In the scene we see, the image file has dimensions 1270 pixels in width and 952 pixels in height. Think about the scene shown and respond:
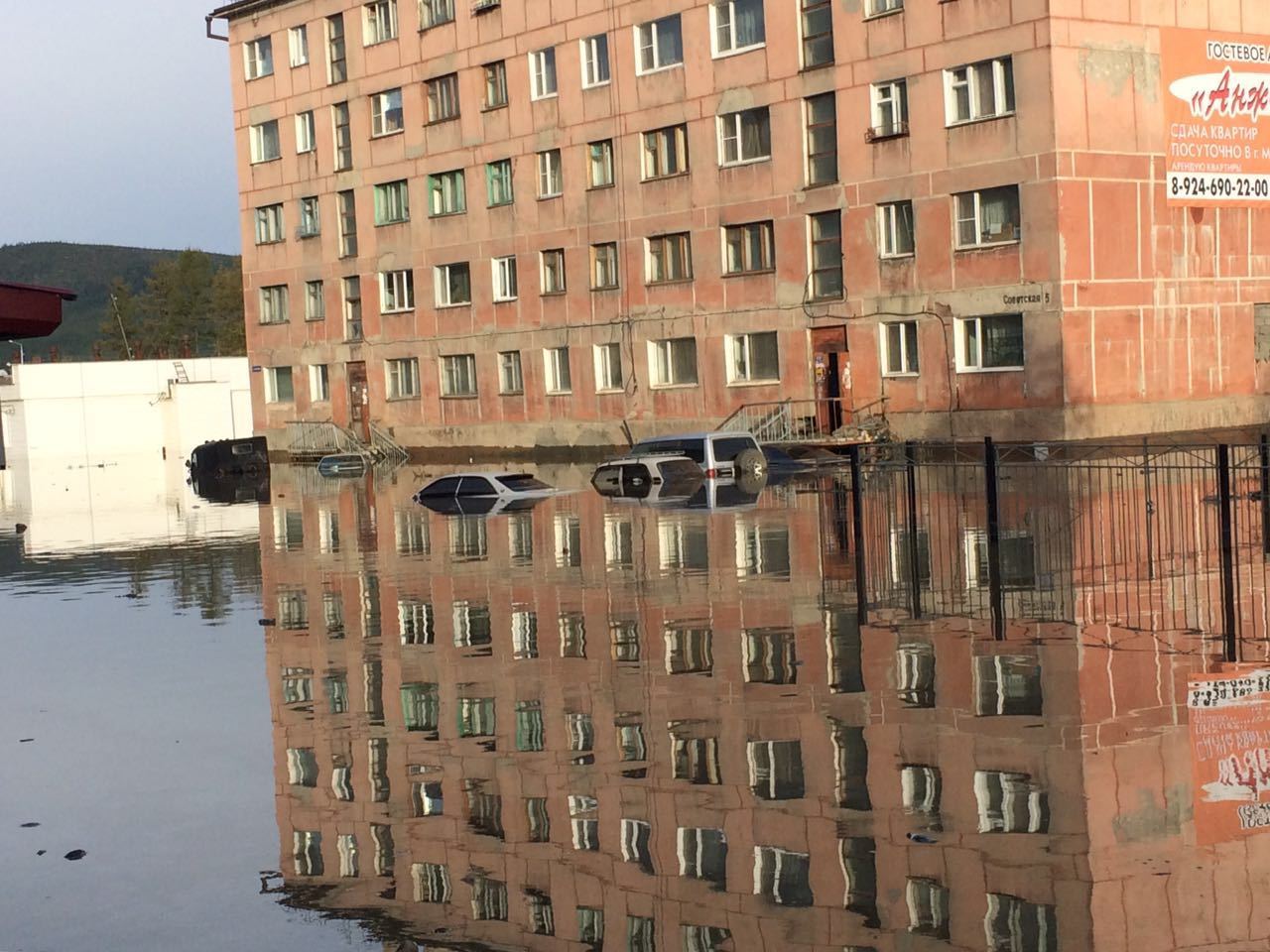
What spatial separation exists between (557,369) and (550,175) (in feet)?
21.9

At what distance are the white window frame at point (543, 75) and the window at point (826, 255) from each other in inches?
495

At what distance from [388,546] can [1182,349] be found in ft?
84.4

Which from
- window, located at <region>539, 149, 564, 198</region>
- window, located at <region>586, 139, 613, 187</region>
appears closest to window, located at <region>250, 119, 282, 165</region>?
window, located at <region>539, 149, 564, 198</region>

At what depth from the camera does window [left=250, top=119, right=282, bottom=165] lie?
73.9 m

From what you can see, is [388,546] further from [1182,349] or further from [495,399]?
[495,399]

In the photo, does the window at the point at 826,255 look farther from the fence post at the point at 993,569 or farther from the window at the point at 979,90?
the fence post at the point at 993,569

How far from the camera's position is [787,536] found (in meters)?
27.6

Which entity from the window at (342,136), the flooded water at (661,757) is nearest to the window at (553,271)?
the window at (342,136)

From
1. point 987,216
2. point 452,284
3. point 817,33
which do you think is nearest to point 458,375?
point 452,284

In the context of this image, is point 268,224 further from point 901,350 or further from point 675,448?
point 675,448

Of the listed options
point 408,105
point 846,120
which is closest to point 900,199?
point 846,120

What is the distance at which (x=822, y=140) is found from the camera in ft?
168

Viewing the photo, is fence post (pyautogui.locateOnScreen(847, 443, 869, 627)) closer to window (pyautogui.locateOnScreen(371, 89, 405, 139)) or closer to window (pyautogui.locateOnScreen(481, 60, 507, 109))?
window (pyautogui.locateOnScreen(481, 60, 507, 109))

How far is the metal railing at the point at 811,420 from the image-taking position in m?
49.5
